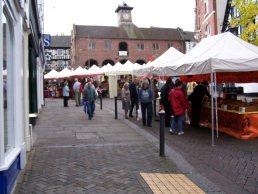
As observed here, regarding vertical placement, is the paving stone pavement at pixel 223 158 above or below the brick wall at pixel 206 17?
below

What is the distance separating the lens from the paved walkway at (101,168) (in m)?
6.57

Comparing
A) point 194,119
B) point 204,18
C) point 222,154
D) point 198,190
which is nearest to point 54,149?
point 222,154

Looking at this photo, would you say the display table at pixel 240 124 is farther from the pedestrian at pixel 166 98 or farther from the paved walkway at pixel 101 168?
the paved walkway at pixel 101 168

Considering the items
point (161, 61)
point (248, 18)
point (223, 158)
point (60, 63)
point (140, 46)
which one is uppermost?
point (140, 46)

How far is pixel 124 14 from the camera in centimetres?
8919

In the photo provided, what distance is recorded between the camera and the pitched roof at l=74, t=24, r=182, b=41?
82625 millimetres

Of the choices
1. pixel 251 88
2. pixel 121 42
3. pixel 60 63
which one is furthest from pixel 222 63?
pixel 60 63

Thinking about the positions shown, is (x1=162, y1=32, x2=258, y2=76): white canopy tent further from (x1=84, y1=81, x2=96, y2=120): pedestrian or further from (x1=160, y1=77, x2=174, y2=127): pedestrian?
(x1=84, y1=81, x2=96, y2=120): pedestrian

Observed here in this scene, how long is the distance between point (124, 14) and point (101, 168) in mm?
83414

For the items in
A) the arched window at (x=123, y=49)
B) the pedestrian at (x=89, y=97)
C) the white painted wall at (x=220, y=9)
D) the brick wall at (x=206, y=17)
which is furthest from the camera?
the arched window at (x=123, y=49)

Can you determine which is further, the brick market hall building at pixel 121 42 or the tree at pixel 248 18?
the brick market hall building at pixel 121 42

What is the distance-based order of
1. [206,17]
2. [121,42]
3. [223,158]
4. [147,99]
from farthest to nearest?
[121,42], [206,17], [147,99], [223,158]

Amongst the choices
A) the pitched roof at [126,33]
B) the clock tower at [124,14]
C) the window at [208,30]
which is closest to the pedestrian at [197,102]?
the window at [208,30]

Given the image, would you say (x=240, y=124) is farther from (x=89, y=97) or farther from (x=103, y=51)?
(x=103, y=51)
